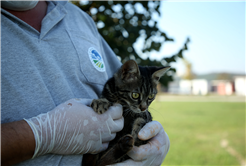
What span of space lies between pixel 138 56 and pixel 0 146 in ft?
8.39

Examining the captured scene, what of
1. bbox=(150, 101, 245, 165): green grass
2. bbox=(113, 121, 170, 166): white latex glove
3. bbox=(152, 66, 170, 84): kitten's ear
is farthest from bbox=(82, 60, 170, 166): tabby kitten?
bbox=(150, 101, 245, 165): green grass

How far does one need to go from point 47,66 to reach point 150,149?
1.26 metres

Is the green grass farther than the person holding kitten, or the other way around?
the green grass

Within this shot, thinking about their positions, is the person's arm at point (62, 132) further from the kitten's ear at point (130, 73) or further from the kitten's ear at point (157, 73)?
the kitten's ear at point (157, 73)

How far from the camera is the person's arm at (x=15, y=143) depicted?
1.21 metres

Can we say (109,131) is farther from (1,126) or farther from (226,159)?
(226,159)

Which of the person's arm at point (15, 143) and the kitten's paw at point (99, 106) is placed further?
the kitten's paw at point (99, 106)

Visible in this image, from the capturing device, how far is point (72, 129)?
1.55m

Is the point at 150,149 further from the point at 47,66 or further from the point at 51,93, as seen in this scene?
the point at 47,66

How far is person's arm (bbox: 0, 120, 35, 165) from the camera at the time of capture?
3.97 ft

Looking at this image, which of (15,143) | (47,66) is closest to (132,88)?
(47,66)

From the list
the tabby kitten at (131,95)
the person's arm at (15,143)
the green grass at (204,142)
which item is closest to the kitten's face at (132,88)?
the tabby kitten at (131,95)

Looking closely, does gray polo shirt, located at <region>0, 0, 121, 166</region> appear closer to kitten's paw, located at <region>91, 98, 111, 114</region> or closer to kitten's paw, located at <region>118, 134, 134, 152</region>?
Answer: kitten's paw, located at <region>91, 98, 111, 114</region>

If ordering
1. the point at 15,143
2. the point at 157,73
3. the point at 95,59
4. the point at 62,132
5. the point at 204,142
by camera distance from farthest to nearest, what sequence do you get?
the point at 204,142
the point at 157,73
the point at 95,59
the point at 62,132
the point at 15,143
